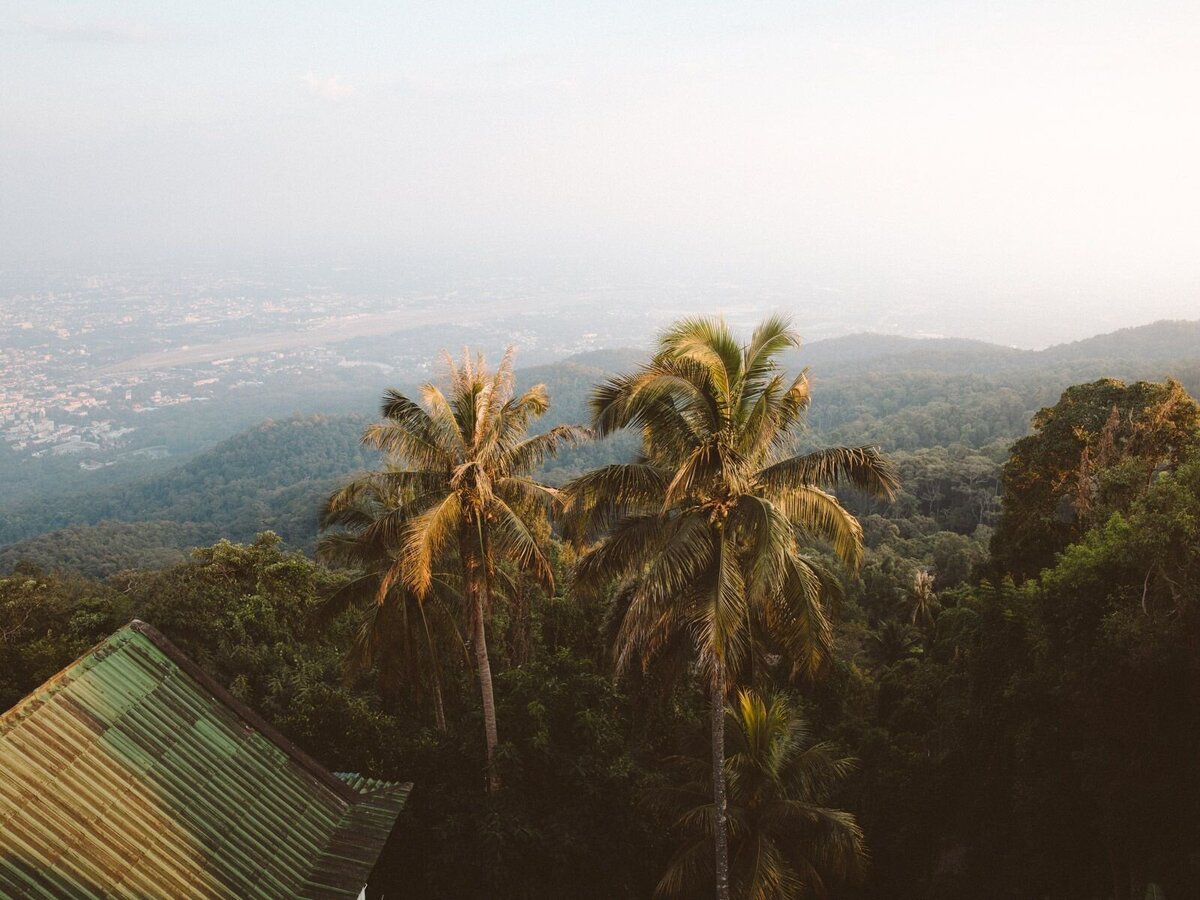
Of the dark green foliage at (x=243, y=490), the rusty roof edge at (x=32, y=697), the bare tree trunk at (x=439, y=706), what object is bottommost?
the dark green foliage at (x=243, y=490)

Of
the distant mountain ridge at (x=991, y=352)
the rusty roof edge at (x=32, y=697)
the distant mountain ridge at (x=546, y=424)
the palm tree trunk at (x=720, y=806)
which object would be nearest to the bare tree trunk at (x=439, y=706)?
the palm tree trunk at (x=720, y=806)

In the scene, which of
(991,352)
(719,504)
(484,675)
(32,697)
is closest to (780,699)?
(719,504)

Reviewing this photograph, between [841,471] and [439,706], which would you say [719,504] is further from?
[439,706]

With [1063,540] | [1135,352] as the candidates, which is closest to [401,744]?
[1063,540]

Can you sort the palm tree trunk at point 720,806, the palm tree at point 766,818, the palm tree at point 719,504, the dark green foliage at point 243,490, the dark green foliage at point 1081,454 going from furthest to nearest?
1. the dark green foliage at point 243,490
2. the dark green foliage at point 1081,454
3. the palm tree at point 766,818
4. the palm tree trunk at point 720,806
5. the palm tree at point 719,504

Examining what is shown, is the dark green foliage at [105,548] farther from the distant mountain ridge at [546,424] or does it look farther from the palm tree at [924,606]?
the palm tree at [924,606]

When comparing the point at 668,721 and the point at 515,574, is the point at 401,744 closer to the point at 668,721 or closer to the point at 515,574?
the point at 515,574

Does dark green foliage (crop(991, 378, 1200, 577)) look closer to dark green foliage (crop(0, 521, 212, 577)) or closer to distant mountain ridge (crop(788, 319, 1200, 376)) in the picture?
dark green foliage (crop(0, 521, 212, 577))
